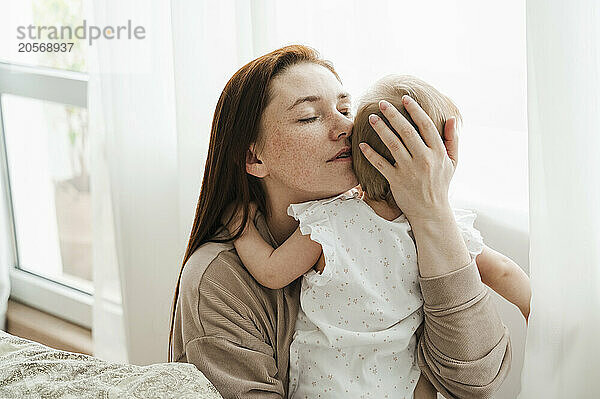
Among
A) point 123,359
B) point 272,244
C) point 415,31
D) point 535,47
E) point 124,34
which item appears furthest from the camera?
point 123,359

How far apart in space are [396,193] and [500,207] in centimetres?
37

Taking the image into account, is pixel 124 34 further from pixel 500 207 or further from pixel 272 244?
pixel 500 207

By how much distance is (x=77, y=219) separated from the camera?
117 inches

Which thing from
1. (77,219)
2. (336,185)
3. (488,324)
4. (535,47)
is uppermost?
(535,47)

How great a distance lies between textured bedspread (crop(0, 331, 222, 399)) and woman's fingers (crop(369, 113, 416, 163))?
18.4 inches

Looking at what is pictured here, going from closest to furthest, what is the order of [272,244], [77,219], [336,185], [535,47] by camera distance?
[535,47] → [336,185] → [272,244] → [77,219]

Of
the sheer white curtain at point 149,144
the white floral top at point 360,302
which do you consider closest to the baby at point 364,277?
the white floral top at point 360,302

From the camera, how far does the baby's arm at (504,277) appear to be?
1401 millimetres

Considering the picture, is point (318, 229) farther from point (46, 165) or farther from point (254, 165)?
point (46, 165)

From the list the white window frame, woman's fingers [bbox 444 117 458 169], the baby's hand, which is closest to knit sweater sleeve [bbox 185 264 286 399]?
the baby's hand

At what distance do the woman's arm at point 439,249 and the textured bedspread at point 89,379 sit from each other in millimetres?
391

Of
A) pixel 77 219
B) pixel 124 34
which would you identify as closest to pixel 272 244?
pixel 124 34

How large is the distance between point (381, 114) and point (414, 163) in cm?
10

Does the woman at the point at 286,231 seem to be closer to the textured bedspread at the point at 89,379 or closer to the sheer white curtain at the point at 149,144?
the textured bedspread at the point at 89,379
